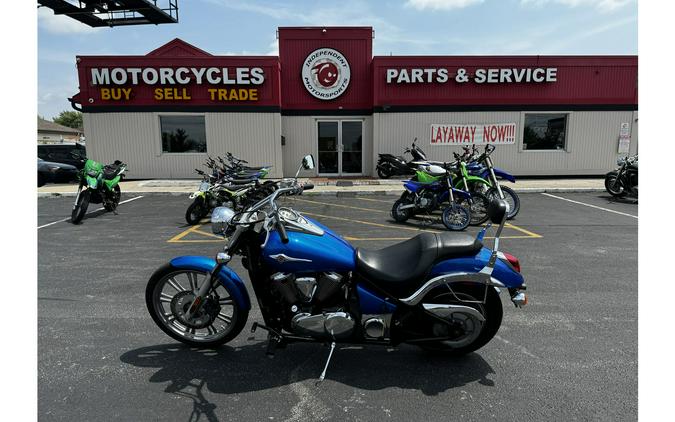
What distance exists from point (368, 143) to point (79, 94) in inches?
448

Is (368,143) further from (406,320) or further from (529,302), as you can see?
(406,320)

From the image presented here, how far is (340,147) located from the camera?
16469mm

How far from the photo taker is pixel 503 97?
15.5 meters

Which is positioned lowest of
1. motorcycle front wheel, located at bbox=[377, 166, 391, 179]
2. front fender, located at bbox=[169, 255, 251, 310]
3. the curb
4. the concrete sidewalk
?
front fender, located at bbox=[169, 255, 251, 310]

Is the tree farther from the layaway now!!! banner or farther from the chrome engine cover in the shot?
the chrome engine cover

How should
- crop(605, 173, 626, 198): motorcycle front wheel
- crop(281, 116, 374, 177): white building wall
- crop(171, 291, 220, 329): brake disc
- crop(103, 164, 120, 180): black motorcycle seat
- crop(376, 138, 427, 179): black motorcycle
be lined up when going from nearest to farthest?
crop(171, 291, 220, 329): brake disc, crop(103, 164, 120, 180): black motorcycle seat, crop(605, 173, 626, 198): motorcycle front wheel, crop(376, 138, 427, 179): black motorcycle, crop(281, 116, 374, 177): white building wall

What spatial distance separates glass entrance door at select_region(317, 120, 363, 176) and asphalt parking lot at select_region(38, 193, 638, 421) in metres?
11.8

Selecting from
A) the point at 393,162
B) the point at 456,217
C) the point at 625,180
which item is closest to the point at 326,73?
the point at 393,162

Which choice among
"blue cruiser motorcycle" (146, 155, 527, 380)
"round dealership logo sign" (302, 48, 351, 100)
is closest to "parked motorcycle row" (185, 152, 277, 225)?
"blue cruiser motorcycle" (146, 155, 527, 380)

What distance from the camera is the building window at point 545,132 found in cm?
1596

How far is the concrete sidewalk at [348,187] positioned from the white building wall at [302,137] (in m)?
1.37

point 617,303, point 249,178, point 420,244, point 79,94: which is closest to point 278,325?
point 420,244

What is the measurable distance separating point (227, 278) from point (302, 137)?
13.6 meters

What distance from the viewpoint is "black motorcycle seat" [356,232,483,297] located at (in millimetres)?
2865
